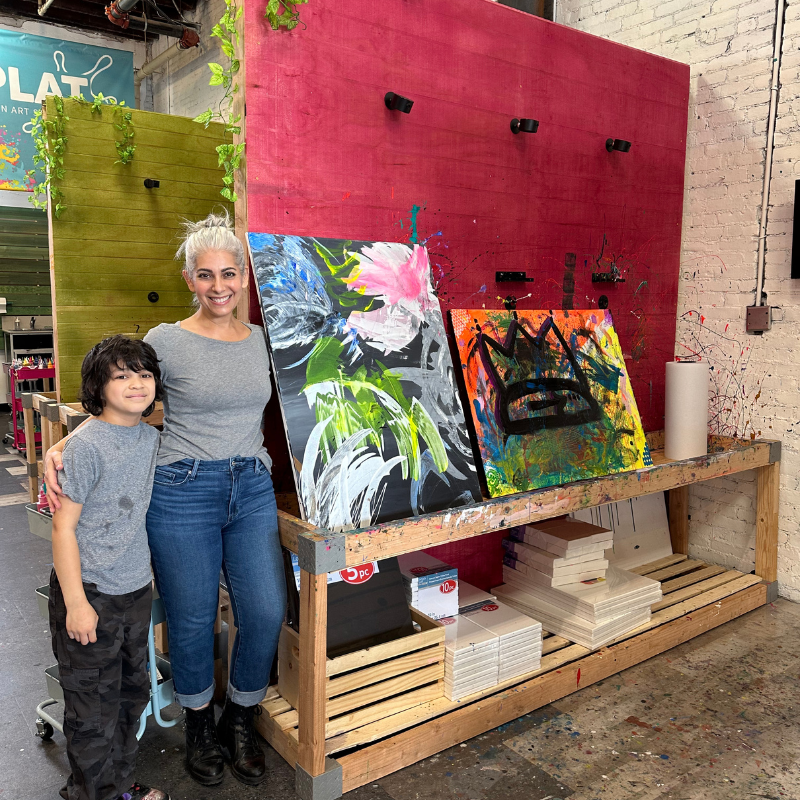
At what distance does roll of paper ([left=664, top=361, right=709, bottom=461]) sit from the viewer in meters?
3.23

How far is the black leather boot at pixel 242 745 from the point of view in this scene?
2.08 meters

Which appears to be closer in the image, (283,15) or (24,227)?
(283,15)

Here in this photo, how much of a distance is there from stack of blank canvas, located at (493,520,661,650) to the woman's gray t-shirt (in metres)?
1.50

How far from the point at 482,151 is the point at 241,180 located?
110 cm

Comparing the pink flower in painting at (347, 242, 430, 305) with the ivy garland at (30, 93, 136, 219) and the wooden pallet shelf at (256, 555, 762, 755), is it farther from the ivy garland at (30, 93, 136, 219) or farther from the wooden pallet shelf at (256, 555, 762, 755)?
the ivy garland at (30, 93, 136, 219)

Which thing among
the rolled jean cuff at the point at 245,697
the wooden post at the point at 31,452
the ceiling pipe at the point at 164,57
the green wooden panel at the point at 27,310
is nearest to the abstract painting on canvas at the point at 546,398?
the rolled jean cuff at the point at 245,697

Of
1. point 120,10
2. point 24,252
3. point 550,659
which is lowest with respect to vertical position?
point 550,659

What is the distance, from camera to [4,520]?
461 centimetres

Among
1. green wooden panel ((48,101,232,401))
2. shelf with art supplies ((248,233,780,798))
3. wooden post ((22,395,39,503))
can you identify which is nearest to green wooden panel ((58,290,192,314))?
green wooden panel ((48,101,232,401))

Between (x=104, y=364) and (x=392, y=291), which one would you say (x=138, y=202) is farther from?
(x=104, y=364)

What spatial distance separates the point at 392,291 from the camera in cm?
252

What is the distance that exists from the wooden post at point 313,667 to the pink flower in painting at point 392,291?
0.87 metres

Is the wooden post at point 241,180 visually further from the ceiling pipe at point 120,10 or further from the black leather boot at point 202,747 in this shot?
the ceiling pipe at point 120,10

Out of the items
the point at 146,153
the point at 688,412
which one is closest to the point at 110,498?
the point at 688,412
